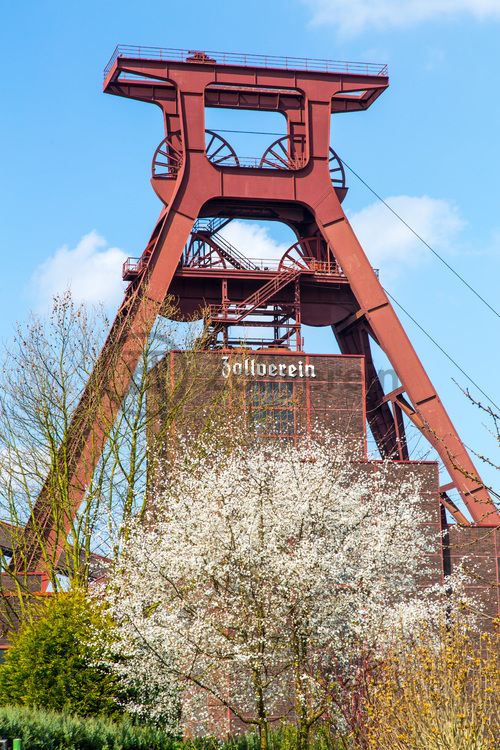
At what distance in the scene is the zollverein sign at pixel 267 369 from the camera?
126 ft

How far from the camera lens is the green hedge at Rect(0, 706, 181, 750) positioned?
1886 cm

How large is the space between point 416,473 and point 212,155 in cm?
1568

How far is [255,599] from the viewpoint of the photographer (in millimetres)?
21547

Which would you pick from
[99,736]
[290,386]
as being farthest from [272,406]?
[99,736]

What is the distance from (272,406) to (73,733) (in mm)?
19051

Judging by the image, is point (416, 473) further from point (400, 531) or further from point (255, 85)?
point (255, 85)

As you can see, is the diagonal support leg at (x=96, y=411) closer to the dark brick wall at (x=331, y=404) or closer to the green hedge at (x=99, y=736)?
the dark brick wall at (x=331, y=404)

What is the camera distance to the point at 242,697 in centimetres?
2180

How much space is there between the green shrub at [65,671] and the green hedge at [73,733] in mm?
840

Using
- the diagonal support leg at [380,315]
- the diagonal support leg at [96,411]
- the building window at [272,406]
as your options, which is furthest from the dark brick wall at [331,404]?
the diagonal support leg at [380,315]

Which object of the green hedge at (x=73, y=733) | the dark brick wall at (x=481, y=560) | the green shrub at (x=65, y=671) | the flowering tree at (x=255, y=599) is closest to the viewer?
the green hedge at (x=73, y=733)

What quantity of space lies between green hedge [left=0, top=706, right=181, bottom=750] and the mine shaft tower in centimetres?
2013

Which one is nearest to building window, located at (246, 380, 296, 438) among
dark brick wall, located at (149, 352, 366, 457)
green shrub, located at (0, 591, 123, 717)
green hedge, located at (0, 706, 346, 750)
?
dark brick wall, located at (149, 352, 366, 457)

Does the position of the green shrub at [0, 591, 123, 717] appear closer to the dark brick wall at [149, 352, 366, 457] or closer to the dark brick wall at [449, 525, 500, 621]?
the dark brick wall at [149, 352, 366, 457]
